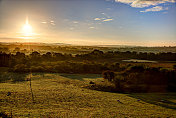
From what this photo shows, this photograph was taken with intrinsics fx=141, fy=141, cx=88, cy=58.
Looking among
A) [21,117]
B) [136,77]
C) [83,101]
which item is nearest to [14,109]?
[21,117]

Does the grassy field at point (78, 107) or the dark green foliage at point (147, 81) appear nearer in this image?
the grassy field at point (78, 107)

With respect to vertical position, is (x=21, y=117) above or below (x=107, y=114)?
above

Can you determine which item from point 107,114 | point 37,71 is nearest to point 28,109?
point 107,114

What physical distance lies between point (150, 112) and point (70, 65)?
67.7 feet

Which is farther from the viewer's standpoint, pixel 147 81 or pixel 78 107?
pixel 147 81

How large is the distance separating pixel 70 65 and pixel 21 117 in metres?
21.4

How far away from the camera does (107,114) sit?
7020 millimetres

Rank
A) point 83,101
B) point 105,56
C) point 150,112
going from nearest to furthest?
1. point 150,112
2. point 83,101
3. point 105,56

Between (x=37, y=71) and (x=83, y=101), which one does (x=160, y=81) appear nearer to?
(x=83, y=101)

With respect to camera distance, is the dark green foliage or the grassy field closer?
the grassy field

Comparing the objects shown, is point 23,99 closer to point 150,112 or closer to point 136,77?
point 150,112

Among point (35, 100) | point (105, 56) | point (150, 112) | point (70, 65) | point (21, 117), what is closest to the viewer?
point (21, 117)

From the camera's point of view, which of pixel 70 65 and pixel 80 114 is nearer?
pixel 80 114

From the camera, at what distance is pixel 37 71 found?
75.3 feet
